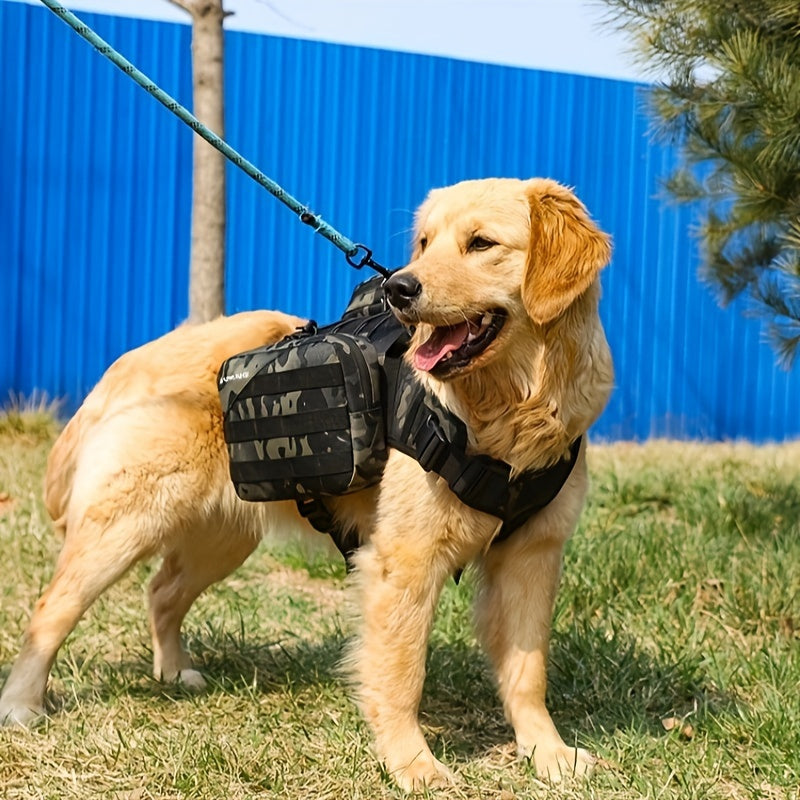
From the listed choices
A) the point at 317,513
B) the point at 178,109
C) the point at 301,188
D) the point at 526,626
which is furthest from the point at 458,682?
the point at 301,188

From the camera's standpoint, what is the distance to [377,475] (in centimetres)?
316

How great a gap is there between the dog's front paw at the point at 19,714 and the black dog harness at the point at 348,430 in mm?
876

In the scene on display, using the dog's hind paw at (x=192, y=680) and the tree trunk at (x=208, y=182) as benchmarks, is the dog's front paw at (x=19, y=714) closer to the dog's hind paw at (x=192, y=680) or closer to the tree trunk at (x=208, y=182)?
the dog's hind paw at (x=192, y=680)

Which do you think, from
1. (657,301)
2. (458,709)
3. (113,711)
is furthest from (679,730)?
(657,301)

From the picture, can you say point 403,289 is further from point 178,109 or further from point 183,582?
point 183,582

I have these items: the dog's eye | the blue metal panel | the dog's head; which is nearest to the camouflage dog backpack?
the dog's head

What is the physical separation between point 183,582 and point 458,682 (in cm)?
102

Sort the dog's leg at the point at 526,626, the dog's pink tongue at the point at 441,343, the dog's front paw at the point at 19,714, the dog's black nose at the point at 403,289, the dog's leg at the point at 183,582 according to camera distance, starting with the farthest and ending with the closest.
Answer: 1. the dog's leg at the point at 183,582
2. the dog's front paw at the point at 19,714
3. the dog's leg at the point at 526,626
4. the dog's pink tongue at the point at 441,343
5. the dog's black nose at the point at 403,289

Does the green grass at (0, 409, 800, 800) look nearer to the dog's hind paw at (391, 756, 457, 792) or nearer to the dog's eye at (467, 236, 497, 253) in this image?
the dog's hind paw at (391, 756, 457, 792)

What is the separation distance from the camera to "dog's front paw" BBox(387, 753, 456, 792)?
2857 mm

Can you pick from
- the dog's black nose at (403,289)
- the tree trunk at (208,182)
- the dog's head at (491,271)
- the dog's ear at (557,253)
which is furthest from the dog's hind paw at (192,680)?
the tree trunk at (208,182)

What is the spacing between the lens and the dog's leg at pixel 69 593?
3283mm

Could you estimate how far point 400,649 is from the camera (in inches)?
117

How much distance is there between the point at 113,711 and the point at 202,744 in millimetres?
485
